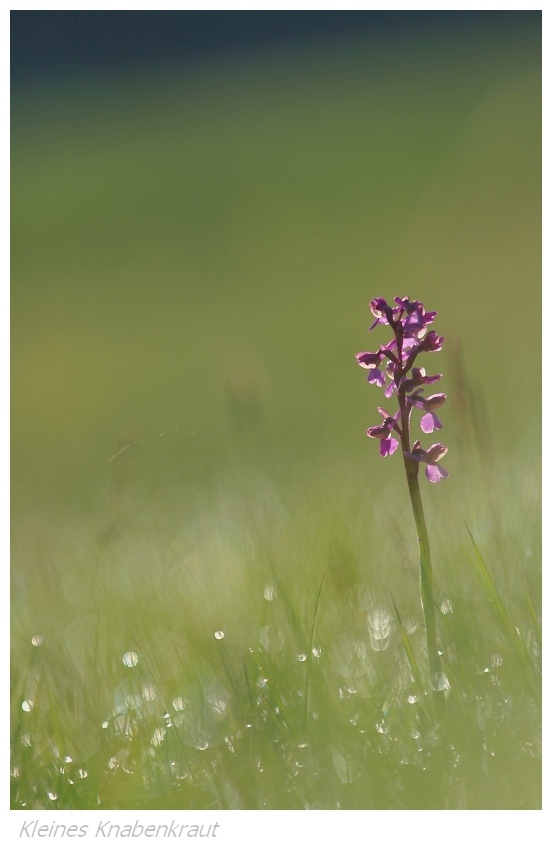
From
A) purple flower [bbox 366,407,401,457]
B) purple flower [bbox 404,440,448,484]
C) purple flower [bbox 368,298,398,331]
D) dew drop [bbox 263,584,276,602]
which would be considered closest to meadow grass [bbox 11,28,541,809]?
dew drop [bbox 263,584,276,602]

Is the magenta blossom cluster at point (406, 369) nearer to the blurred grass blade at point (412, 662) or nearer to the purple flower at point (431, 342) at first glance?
the purple flower at point (431, 342)

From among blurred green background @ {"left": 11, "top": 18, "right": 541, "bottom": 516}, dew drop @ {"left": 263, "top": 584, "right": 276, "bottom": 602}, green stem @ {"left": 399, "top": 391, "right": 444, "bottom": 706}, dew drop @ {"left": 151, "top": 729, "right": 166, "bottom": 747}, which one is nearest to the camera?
green stem @ {"left": 399, "top": 391, "right": 444, "bottom": 706}

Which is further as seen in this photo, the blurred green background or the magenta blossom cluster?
the blurred green background

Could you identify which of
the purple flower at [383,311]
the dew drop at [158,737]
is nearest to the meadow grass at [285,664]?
the dew drop at [158,737]

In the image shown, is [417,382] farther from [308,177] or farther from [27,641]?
[308,177]

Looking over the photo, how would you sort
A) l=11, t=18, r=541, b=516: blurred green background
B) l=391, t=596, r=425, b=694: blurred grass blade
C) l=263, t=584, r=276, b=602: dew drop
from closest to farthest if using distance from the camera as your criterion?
l=391, t=596, r=425, b=694: blurred grass blade < l=263, t=584, r=276, b=602: dew drop < l=11, t=18, r=541, b=516: blurred green background

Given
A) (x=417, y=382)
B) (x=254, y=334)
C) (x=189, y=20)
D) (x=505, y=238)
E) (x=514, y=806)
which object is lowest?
(x=514, y=806)

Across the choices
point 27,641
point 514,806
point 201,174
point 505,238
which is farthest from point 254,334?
point 514,806

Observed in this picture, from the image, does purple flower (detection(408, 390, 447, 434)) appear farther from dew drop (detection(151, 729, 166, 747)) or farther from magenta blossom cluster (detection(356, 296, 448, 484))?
dew drop (detection(151, 729, 166, 747))
